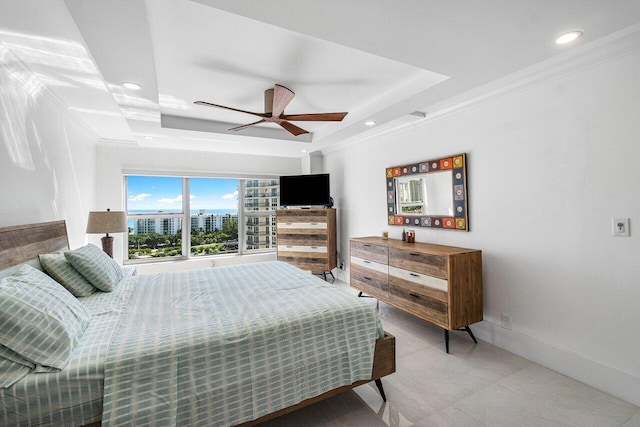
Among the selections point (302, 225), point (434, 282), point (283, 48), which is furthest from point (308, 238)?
point (283, 48)

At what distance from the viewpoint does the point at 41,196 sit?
8.27 ft

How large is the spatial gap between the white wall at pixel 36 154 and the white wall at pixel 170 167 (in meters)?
0.95

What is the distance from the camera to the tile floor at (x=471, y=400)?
5.95 feet

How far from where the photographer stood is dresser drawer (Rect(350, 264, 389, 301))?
11.3 ft

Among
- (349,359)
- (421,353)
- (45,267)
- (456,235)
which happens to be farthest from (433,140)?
(45,267)

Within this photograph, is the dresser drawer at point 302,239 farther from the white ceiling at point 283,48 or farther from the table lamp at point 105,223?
the table lamp at point 105,223

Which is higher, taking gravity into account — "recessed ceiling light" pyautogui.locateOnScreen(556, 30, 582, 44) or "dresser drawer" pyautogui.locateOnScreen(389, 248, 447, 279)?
"recessed ceiling light" pyautogui.locateOnScreen(556, 30, 582, 44)

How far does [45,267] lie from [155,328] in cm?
121

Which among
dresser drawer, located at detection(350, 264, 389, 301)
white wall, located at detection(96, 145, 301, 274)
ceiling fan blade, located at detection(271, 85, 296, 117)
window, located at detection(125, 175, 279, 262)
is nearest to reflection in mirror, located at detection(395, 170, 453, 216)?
dresser drawer, located at detection(350, 264, 389, 301)

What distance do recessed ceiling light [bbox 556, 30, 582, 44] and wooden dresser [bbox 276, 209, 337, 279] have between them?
139 inches

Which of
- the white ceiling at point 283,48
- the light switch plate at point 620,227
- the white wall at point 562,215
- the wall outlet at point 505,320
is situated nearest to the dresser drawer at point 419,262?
the white wall at point 562,215

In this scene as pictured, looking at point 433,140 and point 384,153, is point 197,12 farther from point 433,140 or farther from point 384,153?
point 384,153

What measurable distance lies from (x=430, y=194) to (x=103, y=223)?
3.77 meters

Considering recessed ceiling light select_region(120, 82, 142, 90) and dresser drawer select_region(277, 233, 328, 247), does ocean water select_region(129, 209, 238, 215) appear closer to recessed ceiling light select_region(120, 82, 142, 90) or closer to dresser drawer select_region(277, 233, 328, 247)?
dresser drawer select_region(277, 233, 328, 247)
